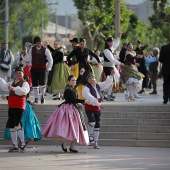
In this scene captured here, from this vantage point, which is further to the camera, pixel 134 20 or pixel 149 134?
pixel 134 20

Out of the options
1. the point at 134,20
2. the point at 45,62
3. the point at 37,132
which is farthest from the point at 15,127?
the point at 134,20

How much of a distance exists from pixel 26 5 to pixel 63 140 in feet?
196

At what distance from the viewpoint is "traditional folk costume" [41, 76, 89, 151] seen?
19625 mm

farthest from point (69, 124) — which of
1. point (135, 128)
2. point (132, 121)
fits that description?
point (132, 121)

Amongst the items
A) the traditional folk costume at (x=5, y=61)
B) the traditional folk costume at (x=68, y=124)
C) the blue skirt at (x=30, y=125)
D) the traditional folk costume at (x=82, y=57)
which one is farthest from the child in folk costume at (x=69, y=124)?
the traditional folk costume at (x=5, y=61)

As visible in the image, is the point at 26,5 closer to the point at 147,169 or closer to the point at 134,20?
the point at 134,20

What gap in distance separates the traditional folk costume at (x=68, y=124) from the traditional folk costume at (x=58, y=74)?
22.2 ft

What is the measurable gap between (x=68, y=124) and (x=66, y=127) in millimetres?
73

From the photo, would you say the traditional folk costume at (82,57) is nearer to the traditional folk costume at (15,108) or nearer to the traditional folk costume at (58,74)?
the traditional folk costume at (58,74)

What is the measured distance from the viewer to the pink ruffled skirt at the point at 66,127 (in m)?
Result: 19.6

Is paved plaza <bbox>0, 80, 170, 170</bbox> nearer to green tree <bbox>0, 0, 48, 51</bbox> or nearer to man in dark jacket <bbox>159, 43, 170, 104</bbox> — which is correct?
man in dark jacket <bbox>159, 43, 170, 104</bbox>

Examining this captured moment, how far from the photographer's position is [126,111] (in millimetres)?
23078

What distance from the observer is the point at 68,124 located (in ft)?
64.5

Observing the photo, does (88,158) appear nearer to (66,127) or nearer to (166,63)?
(66,127)
